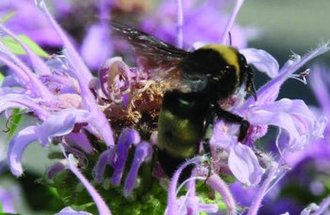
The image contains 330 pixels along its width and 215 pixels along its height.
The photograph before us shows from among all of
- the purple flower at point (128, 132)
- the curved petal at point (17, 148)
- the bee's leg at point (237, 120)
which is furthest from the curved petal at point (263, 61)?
the curved petal at point (17, 148)

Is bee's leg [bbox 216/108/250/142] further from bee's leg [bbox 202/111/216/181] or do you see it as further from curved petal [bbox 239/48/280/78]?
curved petal [bbox 239/48/280/78]

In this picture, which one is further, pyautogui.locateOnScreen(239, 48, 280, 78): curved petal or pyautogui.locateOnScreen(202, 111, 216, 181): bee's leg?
pyautogui.locateOnScreen(239, 48, 280, 78): curved petal

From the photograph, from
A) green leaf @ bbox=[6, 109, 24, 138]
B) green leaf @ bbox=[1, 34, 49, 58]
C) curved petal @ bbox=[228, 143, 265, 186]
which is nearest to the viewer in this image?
curved petal @ bbox=[228, 143, 265, 186]

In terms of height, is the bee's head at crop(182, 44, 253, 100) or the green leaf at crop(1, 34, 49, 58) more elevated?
the bee's head at crop(182, 44, 253, 100)

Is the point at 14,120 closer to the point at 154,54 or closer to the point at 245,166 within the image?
the point at 154,54

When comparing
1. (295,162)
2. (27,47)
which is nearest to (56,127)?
(27,47)

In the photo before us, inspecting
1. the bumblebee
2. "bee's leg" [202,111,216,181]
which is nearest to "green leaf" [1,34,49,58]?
the bumblebee

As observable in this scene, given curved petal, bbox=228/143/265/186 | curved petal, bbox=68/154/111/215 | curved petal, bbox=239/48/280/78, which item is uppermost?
curved petal, bbox=239/48/280/78

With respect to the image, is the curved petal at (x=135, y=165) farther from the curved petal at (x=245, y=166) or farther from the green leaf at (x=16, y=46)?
the green leaf at (x=16, y=46)

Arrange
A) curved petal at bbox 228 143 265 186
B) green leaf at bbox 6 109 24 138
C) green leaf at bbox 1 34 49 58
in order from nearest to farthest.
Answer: curved petal at bbox 228 143 265 186 → green leaf at bbox 6 109 24 138 → green leaf at bbox 1 34 49 58
